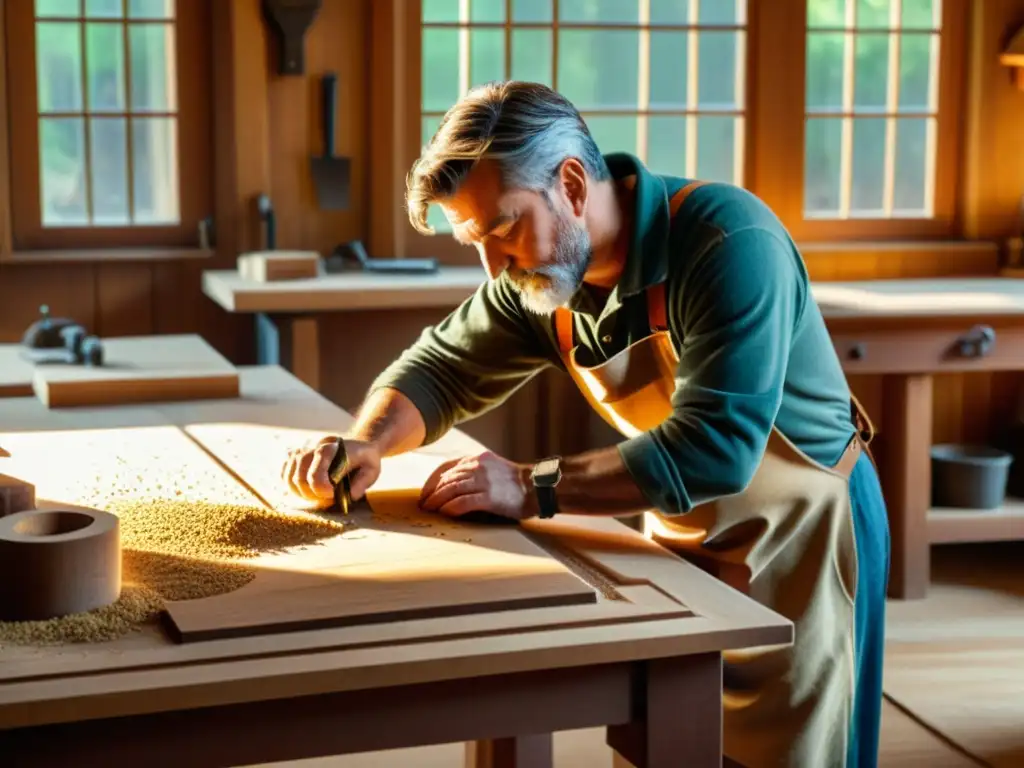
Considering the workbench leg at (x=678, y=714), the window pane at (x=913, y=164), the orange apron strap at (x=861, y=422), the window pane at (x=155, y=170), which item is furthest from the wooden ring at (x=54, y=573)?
the window pane at (x=913, y=164)

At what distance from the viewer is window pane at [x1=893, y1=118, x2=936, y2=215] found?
16.6ft

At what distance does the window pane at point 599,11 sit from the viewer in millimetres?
4695

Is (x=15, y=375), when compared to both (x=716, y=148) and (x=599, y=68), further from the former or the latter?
(x=716, y=148)

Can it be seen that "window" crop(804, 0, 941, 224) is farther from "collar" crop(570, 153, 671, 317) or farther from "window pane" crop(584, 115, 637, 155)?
"collar" crop(570, 153, 671, 317)

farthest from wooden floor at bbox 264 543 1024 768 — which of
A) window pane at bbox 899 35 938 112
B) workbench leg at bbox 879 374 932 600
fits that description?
window pane at bbox 899 35 938 112

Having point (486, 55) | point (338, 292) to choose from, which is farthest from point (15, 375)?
point (486, 55)

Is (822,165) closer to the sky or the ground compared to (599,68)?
closer to the ground

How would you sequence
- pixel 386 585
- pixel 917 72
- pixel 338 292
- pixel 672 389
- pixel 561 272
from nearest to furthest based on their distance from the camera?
1. pixel 386 585
2. pixel 561 272
3. pixel 672 389
4. pixel 338 292
5. pixel 917 72

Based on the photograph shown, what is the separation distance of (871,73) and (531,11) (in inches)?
49.4

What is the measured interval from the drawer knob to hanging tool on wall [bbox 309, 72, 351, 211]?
6.50 ft

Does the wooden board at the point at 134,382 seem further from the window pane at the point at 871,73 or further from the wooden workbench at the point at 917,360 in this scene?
the window pane at the point at 871,73

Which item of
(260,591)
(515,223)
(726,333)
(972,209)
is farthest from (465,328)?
(972,209)

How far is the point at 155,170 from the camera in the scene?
14.7ft

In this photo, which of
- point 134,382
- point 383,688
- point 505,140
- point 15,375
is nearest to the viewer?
A: point 383,688
